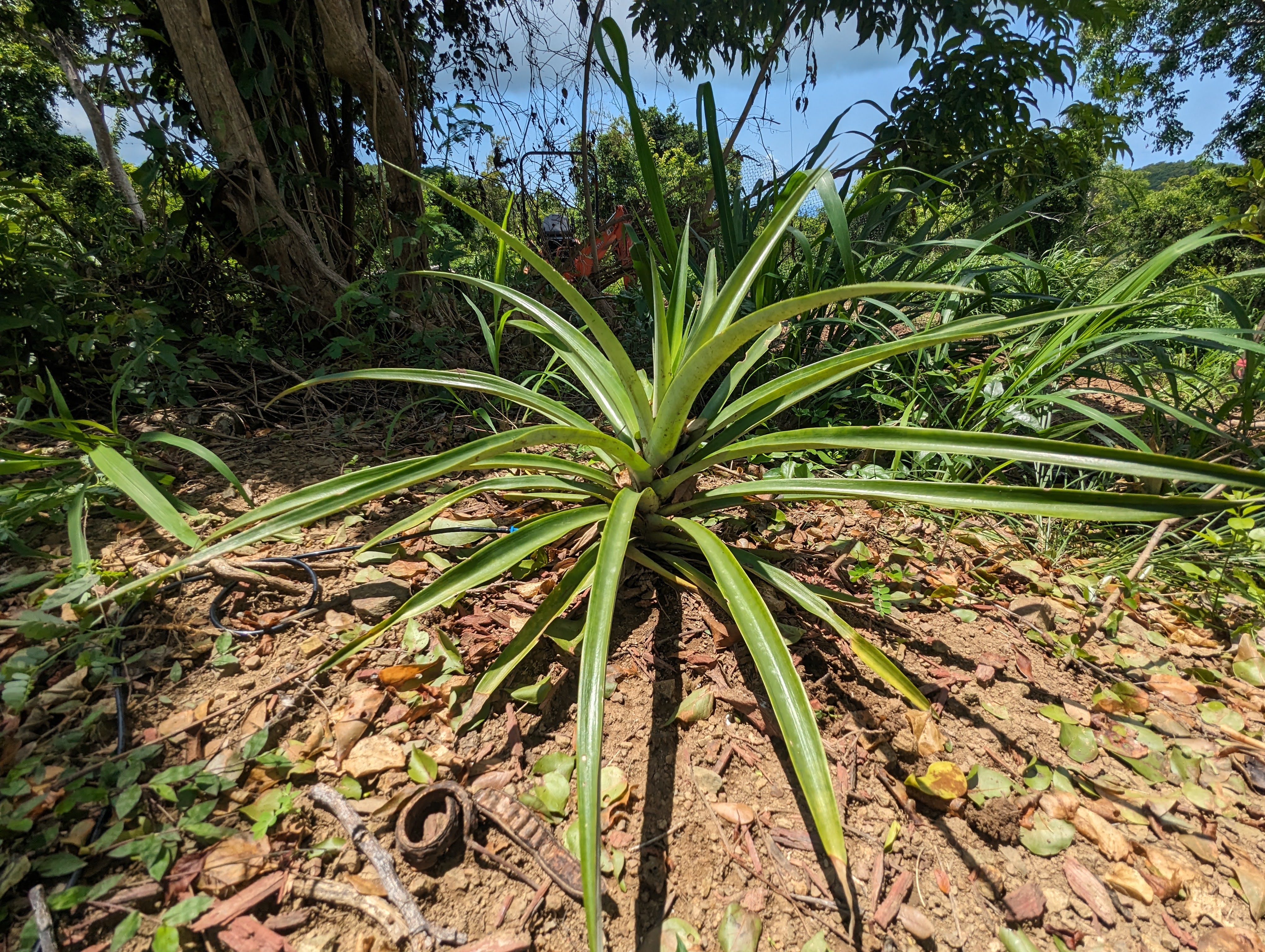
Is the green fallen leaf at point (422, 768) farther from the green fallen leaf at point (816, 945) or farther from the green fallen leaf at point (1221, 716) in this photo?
the green fallen leaf at point (1221, 716)

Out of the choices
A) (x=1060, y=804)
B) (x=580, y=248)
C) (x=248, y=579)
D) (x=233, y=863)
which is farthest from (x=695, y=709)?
(x=580, y=248)

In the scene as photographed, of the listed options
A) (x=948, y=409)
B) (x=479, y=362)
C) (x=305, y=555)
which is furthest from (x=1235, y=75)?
(x=305, y=555)

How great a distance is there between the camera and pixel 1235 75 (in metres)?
12.8

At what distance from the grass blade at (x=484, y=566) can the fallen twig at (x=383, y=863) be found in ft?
0.62

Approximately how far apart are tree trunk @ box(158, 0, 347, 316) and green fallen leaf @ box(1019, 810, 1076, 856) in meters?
2.46

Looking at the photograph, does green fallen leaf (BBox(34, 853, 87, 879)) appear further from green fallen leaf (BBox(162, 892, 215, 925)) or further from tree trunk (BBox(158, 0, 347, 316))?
tree trunk (BBox(158, 0, 347, 316))

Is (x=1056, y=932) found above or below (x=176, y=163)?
below

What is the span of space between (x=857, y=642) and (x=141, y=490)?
4.73 feet

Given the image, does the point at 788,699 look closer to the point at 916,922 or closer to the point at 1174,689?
Answer: the point at 916,922

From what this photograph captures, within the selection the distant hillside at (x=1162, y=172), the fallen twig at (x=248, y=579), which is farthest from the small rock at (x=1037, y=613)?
the distant hillside at (x=1162, y=172)

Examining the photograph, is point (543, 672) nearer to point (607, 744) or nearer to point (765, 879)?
point (607, 744)

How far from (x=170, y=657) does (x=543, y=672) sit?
684 mm

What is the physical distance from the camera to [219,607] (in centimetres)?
108

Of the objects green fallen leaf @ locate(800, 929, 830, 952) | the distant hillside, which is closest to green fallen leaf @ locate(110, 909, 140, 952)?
green fallen leaf @ locate(800, 929, 830, 952)
